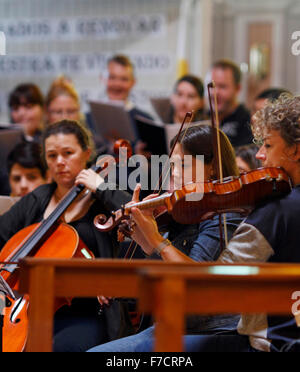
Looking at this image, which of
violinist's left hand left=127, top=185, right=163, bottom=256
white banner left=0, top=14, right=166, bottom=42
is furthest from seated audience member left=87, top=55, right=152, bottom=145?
violinist's left hand left=127, top=185, right=163, bottom=256

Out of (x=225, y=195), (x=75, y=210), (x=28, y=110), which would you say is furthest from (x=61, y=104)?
(x=225, y=195)

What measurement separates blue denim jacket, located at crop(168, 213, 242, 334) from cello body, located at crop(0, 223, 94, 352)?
1.18ft

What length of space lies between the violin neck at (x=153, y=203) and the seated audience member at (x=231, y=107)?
1.58m

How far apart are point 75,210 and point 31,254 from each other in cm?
30

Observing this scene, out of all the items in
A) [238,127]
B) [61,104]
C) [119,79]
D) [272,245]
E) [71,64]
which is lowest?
[272,245]

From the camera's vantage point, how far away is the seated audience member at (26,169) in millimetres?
3109

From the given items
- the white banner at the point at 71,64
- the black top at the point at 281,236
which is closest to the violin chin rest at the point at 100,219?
the black top at the point at 281,236

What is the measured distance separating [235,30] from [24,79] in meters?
1.94

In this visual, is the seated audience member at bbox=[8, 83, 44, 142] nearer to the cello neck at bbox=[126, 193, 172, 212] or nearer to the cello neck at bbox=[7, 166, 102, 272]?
the cello neck at bbox=[7, 166, 102, 272]

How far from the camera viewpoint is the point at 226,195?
170 cm

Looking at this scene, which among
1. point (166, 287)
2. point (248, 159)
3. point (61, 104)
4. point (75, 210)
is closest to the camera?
point (166, 287)

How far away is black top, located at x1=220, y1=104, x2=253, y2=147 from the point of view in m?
3.43

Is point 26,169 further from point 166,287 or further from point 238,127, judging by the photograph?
point 166,287
